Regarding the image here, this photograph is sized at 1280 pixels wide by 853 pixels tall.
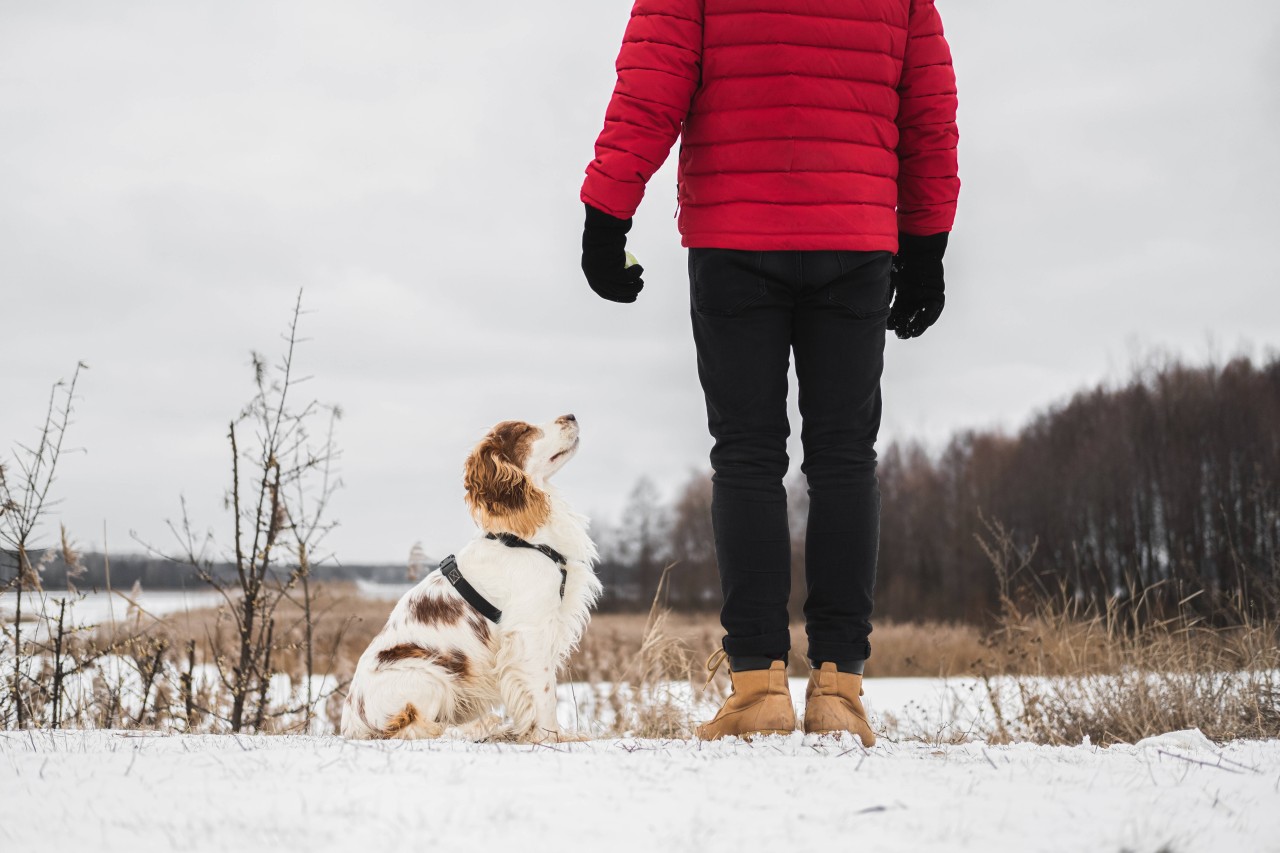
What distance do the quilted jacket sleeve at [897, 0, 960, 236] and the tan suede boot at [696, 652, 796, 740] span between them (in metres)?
1.58

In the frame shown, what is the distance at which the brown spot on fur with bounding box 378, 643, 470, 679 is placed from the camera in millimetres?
3691

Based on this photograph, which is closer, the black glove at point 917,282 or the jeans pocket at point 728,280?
the jeans pocket at point 728,280

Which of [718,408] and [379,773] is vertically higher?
[718,408]

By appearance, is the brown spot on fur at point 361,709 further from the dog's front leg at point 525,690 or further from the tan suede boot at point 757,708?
the tan suede boot at point 757,708

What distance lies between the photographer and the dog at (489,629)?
363cm

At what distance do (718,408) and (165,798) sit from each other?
1751mm

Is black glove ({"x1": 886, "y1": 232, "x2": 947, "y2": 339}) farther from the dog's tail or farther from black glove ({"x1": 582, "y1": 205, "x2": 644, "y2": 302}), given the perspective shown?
the dog's tail

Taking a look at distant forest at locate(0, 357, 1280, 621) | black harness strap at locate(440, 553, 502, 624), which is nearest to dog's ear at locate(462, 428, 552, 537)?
black harness strap at locate(440, 553, 502, 624)

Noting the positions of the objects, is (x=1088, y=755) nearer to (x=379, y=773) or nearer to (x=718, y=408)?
(x=718, y=408)

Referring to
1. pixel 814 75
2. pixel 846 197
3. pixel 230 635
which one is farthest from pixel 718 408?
pixel 230 635

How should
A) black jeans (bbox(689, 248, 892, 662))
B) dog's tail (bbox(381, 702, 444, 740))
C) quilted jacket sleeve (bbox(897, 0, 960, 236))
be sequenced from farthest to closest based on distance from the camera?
dog's tail (bbox(381, 702, 444, 740)), quilted jacket sleeve (bbox(897, 0, 960, 236)), black jeans (bbox(689, 248, 892, 662))

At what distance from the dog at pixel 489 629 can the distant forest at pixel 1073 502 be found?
2792 centimetres

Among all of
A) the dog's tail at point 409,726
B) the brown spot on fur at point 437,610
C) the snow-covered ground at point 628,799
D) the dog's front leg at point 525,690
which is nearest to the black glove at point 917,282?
the snow-covered ground at point 628,799

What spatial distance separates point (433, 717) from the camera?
11.9 ft
